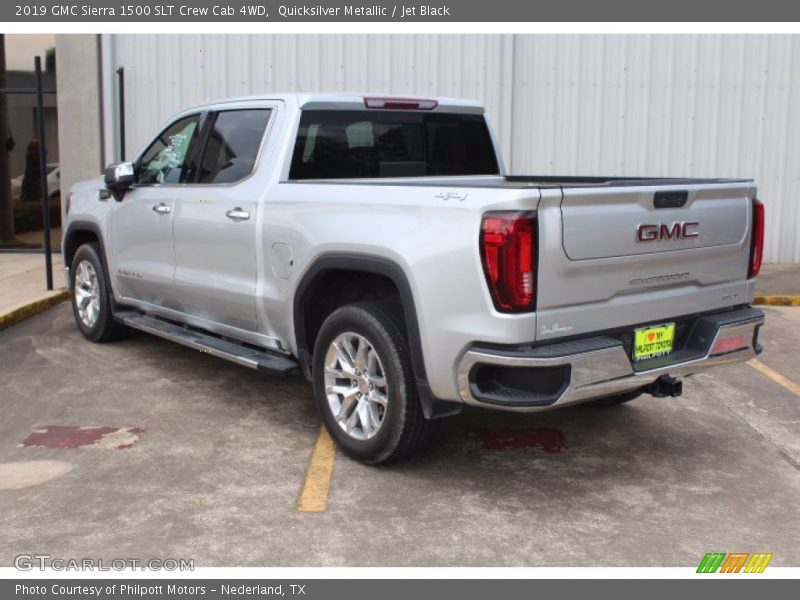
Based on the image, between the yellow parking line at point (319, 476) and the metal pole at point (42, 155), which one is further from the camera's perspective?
the metal pole at point (42, 155)

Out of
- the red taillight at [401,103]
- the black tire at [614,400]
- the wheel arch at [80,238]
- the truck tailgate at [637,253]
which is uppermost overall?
the red taillight at [401,103]

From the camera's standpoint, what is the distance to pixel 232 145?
580cm

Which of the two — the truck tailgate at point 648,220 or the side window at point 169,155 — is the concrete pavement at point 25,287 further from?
the truck tailgate at point 648,220

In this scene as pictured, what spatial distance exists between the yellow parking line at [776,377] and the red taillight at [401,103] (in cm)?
295

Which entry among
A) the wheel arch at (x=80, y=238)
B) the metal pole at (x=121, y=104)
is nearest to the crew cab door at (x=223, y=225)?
the wheel arch at (x=80, y=238)

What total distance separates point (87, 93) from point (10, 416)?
7617 mm

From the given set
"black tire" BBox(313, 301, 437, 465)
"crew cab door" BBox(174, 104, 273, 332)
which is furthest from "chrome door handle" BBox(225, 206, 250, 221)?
"black tire" BBox(313, 301, 437, 465)

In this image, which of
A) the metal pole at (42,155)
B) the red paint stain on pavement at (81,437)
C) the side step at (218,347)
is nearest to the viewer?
the red paint stain on pavement at (81,437)

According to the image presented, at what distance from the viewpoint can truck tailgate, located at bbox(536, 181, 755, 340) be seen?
156 inches

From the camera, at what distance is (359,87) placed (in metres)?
12.1

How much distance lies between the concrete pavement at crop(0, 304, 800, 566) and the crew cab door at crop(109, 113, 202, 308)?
0.69 metres

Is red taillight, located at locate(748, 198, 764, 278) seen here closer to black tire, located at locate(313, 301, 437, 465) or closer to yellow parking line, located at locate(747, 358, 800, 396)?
yellow parking line, located at locate(747, 358, 800, 396)

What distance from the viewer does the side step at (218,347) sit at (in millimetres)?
5223

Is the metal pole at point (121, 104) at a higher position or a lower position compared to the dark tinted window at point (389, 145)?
higher
